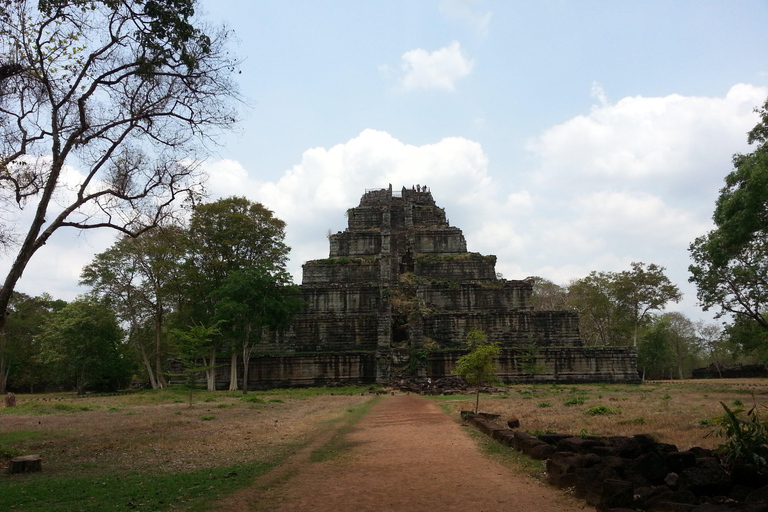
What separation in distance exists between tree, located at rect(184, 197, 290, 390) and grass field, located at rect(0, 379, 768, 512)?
1400 cm

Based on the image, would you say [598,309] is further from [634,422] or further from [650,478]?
[650,478]

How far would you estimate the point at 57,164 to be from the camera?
10914 mm

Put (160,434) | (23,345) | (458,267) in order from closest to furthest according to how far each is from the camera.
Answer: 1. (160,434)
2. (458,267)
3. (23,345)

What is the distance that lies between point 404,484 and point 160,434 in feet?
28.0

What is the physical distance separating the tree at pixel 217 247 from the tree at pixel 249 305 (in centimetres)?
334

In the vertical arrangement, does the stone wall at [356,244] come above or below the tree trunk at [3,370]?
above

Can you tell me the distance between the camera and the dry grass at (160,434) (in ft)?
32.5

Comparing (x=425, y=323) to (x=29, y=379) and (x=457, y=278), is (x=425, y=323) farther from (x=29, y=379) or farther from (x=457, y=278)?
(x=29, y=379)

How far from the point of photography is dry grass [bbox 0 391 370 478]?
9.90 m

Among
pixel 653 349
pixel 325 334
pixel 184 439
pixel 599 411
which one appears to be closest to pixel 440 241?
pixel 325 334

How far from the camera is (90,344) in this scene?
3531 cm

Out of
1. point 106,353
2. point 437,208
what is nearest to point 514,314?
point 437,208

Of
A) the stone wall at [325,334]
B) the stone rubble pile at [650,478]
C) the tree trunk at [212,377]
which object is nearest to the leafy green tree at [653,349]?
the stone wall at [325,334]

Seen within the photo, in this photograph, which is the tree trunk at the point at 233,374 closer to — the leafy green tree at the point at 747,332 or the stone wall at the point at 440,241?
the stone wall at the point at 440,241
